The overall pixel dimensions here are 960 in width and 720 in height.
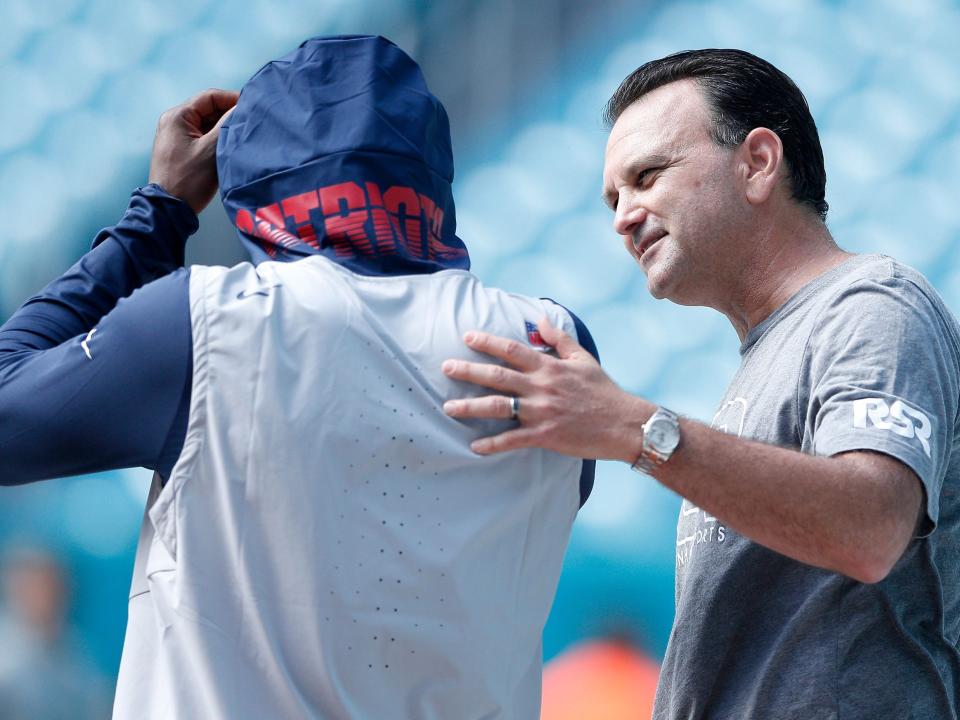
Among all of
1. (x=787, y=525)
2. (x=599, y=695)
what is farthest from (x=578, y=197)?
(x=787, y=525)

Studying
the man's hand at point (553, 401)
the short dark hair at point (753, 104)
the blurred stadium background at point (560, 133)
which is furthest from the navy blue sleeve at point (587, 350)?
the blurred stadium background at point (560, 133)

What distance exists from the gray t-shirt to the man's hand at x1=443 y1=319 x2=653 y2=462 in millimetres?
195

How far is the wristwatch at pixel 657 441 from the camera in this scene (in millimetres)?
1011

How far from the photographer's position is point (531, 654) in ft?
3.26

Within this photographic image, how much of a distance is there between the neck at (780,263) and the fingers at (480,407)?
575mm

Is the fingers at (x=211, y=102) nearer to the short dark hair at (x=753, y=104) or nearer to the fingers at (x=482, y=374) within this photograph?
the fingers at (x=482, y=374)

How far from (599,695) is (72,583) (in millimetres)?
972

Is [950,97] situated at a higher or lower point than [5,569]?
higher

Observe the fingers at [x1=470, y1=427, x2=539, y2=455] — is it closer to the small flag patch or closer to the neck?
the small flag patch

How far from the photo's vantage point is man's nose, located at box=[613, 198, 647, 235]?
145 cm

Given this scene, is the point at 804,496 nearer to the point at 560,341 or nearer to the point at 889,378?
the point at 889,378

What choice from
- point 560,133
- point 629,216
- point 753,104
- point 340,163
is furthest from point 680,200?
point 560,133

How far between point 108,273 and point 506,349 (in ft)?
1.12

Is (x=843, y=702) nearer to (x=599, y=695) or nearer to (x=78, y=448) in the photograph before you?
(x=78, y=448)
